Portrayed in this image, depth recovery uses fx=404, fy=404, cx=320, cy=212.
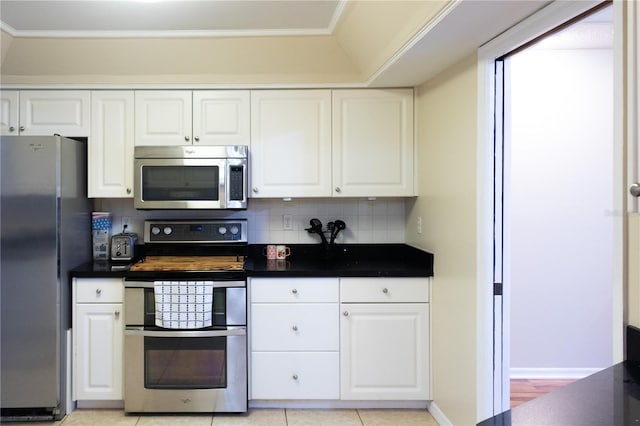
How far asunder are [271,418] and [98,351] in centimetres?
113

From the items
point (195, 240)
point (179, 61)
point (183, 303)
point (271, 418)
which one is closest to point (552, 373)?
point (271, 418)

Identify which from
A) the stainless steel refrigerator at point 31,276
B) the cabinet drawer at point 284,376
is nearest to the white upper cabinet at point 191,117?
the stainless steel refrigerator at point 31,276

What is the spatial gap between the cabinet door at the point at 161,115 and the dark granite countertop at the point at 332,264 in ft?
2.84

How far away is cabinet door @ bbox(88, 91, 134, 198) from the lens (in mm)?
2646

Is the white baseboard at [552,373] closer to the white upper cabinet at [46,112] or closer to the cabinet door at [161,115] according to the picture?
the cabinet door at [161,115]

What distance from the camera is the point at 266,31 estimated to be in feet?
8.15

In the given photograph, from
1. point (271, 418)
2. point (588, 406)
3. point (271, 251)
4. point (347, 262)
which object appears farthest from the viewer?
point (271, 251)

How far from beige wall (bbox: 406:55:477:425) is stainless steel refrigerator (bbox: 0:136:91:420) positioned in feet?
7.28

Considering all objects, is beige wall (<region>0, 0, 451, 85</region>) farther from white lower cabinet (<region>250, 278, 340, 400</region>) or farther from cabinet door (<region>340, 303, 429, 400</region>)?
cabinet door (<region>340, 303, 429, 400</region>)

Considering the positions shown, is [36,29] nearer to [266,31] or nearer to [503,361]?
[266,31]

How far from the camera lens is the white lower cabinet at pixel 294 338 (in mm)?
2465

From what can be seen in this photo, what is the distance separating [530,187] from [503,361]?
1.48 meters

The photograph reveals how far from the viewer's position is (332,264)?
2.71m

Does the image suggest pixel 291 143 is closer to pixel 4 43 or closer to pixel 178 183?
pixel 178 183
